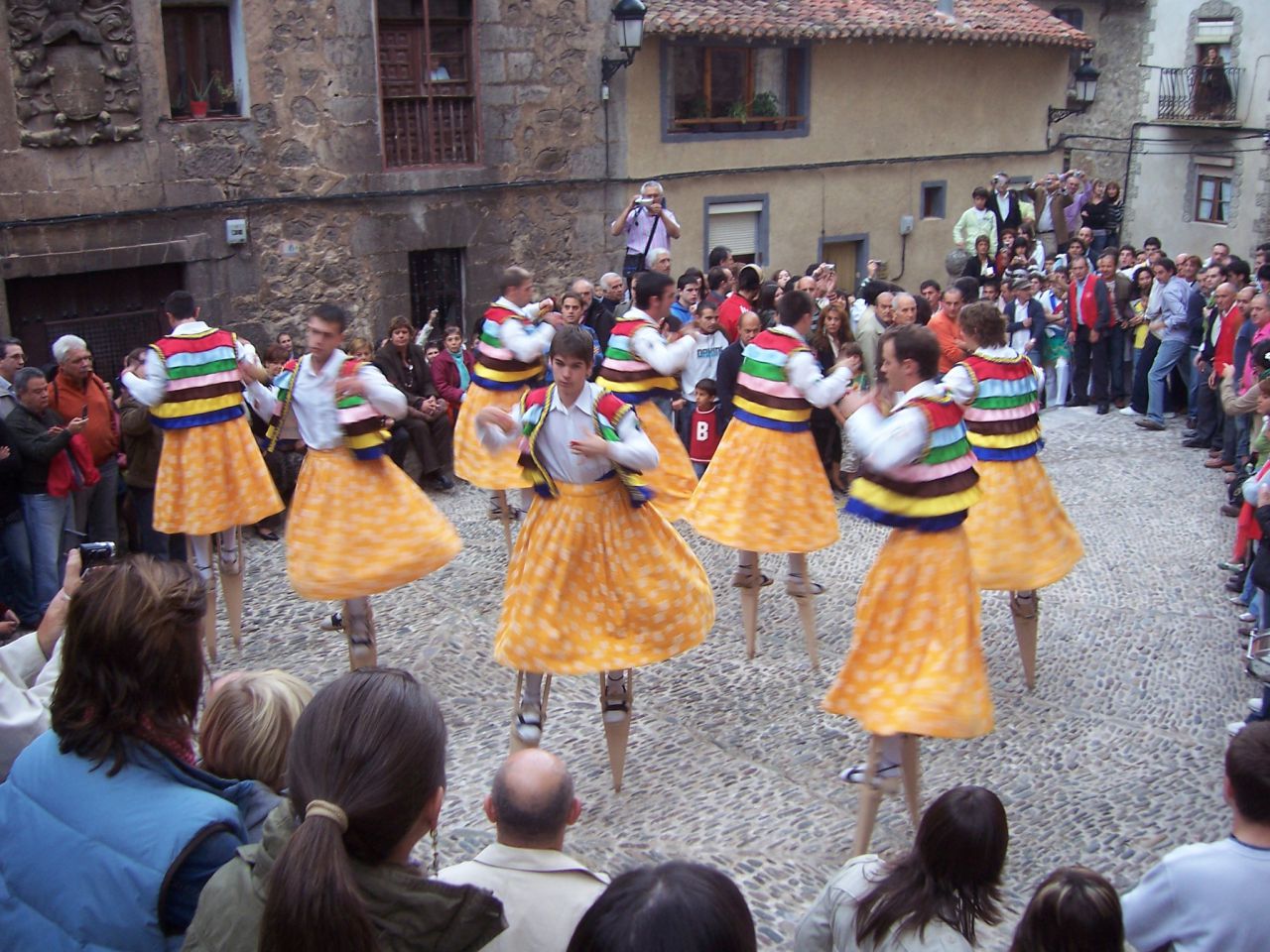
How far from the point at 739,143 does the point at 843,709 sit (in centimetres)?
1410

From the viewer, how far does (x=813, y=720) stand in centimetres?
673

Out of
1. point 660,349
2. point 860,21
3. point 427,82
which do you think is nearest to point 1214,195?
point 860,21

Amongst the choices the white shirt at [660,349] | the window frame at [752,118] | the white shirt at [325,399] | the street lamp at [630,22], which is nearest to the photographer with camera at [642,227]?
the street lamp at [630,22]

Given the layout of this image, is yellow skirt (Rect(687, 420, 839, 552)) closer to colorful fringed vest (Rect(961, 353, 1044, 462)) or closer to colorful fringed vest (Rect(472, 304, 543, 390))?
colorful fringed vest (Rect(961, 353, 1044, 462))

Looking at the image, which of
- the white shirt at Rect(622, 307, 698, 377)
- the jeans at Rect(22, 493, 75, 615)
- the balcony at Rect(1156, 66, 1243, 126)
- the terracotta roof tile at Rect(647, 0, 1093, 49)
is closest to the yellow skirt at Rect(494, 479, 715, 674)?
the white shirt at Rect(622, 307, 698, 377)

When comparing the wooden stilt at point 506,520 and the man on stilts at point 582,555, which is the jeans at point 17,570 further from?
the man on stilts at point 582,555

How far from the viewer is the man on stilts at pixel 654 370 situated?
806 centimetres

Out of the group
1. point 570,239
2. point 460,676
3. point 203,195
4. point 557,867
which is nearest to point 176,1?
→ point 203,195

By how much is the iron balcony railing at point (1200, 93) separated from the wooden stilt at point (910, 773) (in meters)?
27.3

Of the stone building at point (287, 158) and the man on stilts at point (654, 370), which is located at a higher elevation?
the stone building at point (287, 158)

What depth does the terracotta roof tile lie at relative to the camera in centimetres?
1706

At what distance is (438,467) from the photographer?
36.4 ft

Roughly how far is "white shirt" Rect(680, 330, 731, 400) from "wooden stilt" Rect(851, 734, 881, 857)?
5828 mm

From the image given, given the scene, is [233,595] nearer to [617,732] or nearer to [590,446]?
[617,732]
